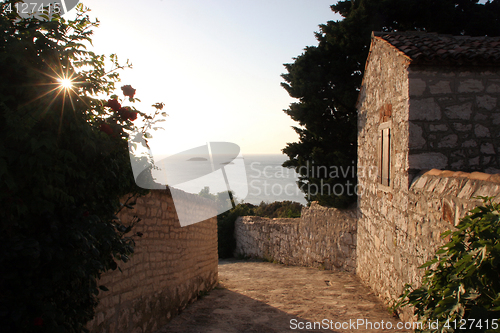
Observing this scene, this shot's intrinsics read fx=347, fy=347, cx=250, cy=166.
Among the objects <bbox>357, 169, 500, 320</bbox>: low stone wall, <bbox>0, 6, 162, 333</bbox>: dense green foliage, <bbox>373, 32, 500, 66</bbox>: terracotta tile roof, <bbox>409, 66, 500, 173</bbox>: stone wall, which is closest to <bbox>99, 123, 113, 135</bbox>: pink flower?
<bbox>0, 6, 162, 333</bbox>: dense green foliage

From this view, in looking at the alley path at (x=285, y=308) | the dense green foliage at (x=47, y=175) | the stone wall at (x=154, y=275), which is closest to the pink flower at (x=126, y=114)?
the dense green foliage at (x=47, y=175)

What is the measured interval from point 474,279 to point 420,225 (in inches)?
70.7

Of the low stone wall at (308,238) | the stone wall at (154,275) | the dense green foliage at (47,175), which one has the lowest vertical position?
the low stone wall at (308,238)

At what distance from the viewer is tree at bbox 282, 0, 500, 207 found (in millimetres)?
9500

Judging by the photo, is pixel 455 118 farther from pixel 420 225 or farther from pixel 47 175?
pixel 47 175

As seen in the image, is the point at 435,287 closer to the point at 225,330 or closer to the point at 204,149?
the point at 225,330

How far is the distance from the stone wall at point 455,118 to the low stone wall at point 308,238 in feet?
14.4

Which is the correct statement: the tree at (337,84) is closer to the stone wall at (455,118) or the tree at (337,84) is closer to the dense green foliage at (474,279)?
the stone wall at (455,118)

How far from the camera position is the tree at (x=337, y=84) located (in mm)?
9500

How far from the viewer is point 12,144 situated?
2059mm

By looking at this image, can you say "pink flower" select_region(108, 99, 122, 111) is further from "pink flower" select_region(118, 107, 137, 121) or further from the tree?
the tree

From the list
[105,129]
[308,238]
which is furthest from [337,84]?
[105,129]

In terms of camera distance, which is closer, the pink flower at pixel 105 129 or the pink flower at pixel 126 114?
the pink flower at pixel 105 129

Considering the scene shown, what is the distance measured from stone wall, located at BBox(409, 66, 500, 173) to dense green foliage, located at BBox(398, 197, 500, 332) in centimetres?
199
